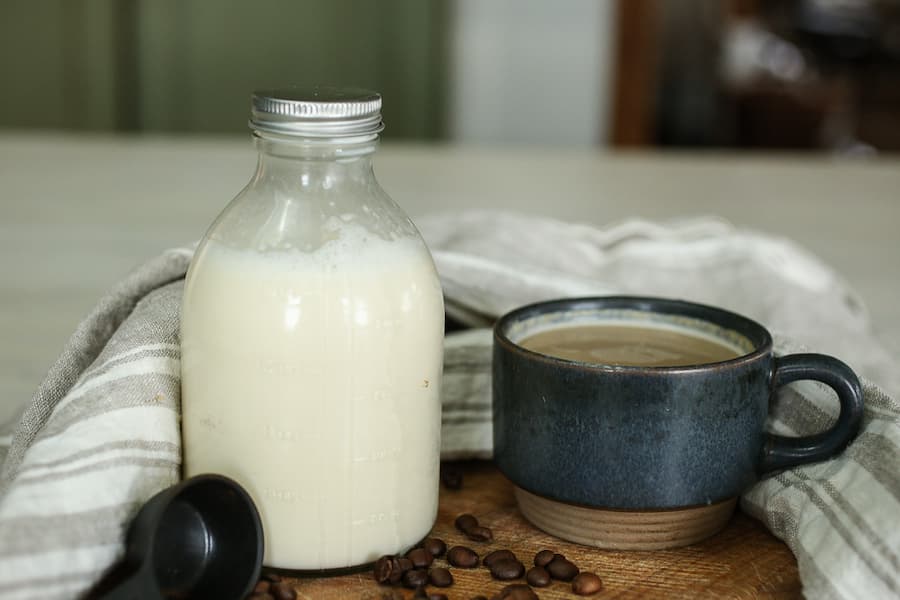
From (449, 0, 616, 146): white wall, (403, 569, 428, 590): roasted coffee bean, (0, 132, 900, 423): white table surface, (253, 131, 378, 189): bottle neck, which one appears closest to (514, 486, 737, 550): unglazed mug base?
(403, 569, 428, 590): roasted coffee bean

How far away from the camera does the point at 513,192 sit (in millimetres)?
1789

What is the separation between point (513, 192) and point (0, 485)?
3.82 feet

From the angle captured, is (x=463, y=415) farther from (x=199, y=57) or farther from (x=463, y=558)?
(x=199, y=57)

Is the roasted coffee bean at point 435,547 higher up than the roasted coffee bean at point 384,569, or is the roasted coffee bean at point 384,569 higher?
the roasted coffee bean at point 384,569

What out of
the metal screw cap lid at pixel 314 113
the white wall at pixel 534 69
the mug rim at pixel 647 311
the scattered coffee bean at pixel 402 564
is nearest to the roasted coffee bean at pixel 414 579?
the scattered coffee bean at pixel 402 564

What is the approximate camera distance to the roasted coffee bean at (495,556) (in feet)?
2.31

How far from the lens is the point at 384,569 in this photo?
682 millimetres

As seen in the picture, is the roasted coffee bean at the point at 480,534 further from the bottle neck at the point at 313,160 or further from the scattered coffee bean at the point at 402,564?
the bottle neck at the point at 313,160

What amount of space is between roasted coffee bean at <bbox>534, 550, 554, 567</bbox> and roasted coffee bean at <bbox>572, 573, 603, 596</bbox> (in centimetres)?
2

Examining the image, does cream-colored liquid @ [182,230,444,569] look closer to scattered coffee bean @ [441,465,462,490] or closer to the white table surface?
scattered coffee bean @ [441,465,462,490]

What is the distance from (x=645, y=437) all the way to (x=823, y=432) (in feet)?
0.44

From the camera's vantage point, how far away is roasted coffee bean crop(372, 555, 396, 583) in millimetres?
680

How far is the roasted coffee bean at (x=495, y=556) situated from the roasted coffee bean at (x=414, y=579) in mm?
42

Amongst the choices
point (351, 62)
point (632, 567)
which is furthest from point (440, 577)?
point (351, 62)
